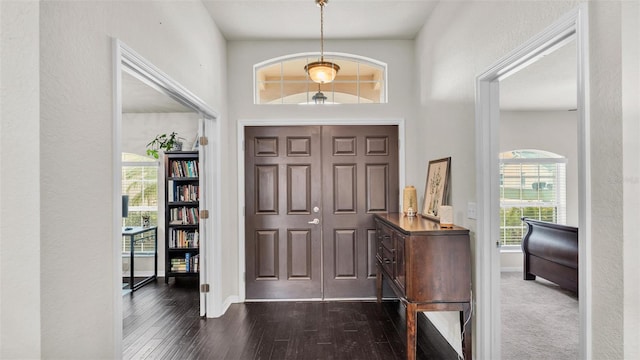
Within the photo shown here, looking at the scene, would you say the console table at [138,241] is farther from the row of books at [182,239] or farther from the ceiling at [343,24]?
the ceiling at [343,24]

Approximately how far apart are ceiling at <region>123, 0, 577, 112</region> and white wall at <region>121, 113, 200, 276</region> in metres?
0.83

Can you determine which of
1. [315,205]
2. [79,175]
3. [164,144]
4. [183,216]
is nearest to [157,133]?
[164,144]

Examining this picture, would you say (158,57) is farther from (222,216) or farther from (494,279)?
(494,279)

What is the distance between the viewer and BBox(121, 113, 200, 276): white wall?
18.3 ft

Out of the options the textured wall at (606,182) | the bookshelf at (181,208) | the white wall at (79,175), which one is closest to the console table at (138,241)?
the bookshelf at (181,208)

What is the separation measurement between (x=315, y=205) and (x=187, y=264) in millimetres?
2264

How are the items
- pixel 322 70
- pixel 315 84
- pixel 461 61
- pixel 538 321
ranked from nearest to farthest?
pixel 461 61 → pixel 322 70 → pixel 538 321 → pixel 315 84

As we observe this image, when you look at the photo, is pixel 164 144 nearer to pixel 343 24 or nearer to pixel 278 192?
pixel 278 192

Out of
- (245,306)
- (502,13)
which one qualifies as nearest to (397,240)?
(502,13)

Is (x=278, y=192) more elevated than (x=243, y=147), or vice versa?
(x=243, y=147)

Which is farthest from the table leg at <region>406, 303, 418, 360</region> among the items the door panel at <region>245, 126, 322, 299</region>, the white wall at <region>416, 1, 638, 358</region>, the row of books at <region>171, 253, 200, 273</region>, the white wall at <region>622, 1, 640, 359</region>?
the row of books at <region>171, 253, 200, 273</region>

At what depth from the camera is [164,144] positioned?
5285 mm

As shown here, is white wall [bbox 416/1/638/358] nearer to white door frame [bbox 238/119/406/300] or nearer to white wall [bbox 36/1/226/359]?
white door frame [bbox 238/119/406/300]

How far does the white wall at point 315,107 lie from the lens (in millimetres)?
4055
